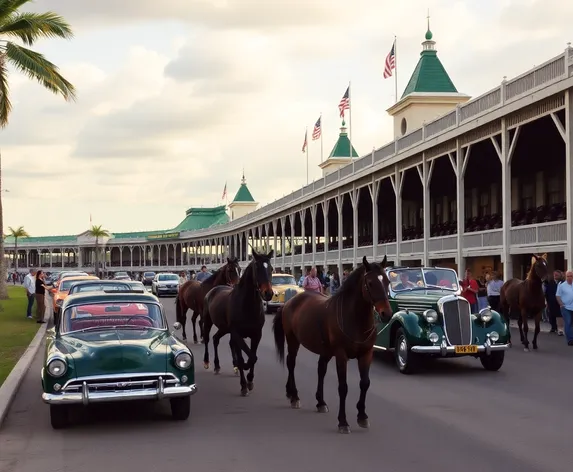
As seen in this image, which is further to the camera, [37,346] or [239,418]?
[37,346]

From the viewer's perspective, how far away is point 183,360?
9734mm

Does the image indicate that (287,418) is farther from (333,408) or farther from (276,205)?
(276,205)

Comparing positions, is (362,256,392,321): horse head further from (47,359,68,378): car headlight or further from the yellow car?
the yellow car

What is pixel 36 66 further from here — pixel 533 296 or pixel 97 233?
pixel 97 233

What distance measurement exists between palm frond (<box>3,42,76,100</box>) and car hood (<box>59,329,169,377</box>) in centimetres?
2266

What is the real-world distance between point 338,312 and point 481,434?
7.09 feet

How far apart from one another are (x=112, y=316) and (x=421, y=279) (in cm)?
727

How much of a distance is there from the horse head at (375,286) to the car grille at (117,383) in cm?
254

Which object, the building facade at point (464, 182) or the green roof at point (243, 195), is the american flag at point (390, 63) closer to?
the building facade at point (464, 182)

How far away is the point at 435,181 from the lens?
44.3 meters

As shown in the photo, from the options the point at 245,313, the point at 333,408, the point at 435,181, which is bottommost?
the point at 333,408

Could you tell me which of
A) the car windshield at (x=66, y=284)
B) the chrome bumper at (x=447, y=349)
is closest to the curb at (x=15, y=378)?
the chrome bumper at (x=447, y=349)

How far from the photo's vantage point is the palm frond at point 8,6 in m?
29.3

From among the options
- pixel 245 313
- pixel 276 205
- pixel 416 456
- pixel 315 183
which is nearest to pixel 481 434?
pixel 416 456
